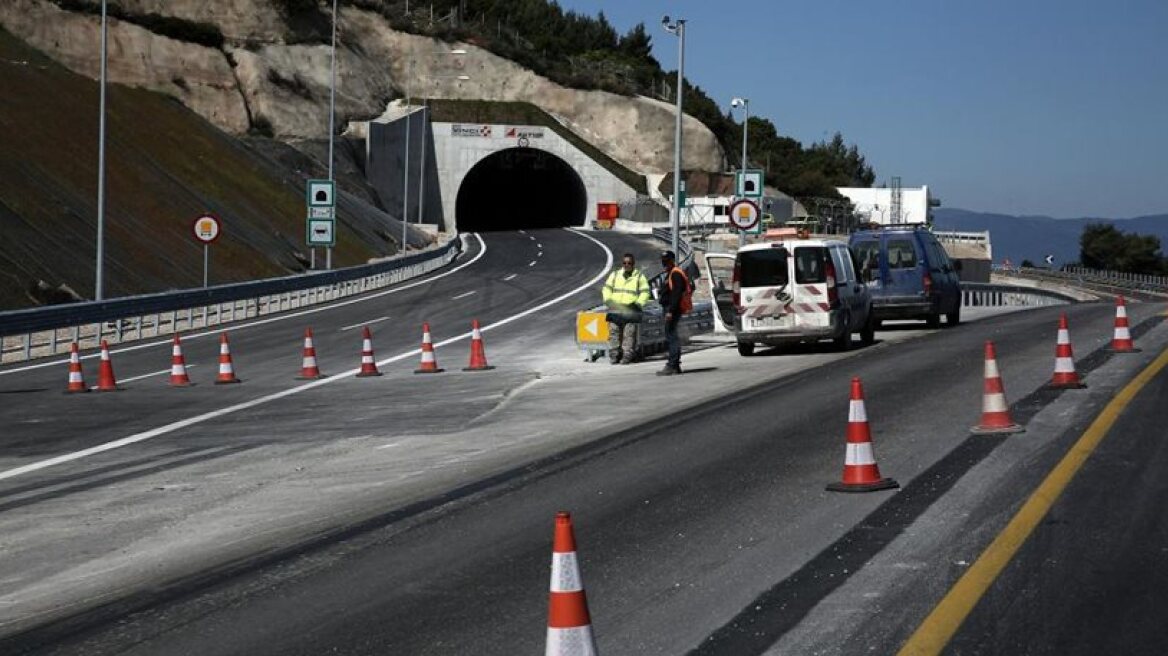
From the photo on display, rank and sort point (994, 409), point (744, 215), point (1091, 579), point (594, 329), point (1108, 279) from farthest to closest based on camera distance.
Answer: point (1108, 279)
point (744, 215)
point (594, 329)
point (994, 409)
point (1091, 579)

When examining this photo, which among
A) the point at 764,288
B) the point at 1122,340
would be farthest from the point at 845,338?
the point at 1122,340

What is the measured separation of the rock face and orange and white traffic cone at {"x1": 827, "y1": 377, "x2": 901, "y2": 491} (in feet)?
275

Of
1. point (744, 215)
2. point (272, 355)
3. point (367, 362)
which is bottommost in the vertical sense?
point (272, 355)

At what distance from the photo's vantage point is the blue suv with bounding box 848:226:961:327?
109 feet

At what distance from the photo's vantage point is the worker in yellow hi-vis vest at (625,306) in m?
27.2

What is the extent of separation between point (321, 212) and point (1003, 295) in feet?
194

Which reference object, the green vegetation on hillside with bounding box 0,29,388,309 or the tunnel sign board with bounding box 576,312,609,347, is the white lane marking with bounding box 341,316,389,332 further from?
the tunnel sign board with bounding box 576,312,609,347

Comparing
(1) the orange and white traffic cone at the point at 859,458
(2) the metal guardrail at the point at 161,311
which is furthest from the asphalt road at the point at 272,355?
(1) the orange and white traffic cone at the point at 859,458

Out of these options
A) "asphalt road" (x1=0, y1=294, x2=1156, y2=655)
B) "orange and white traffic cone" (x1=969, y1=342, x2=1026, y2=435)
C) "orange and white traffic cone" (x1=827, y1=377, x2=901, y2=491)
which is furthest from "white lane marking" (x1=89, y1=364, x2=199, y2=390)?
"orange and white traffic cone" (x1=827, y1=377, x2=901, y2=491)

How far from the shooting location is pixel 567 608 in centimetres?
618

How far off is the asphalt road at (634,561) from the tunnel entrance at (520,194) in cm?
10565

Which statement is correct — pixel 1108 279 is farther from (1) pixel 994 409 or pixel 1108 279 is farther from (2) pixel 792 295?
(1) pixel 994 409

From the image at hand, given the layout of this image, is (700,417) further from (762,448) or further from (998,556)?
(998,556)

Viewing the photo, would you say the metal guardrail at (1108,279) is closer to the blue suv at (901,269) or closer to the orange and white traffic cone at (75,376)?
the blue suv at (901,269)
